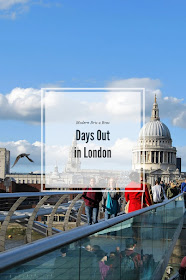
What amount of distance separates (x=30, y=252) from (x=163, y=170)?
131 metres

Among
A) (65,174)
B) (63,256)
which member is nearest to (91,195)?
(63,256)

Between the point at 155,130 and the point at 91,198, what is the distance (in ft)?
436

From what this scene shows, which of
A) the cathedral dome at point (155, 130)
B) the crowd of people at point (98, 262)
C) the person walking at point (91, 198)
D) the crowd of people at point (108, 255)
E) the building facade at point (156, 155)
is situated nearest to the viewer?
the crowd of people at point (98, 262)

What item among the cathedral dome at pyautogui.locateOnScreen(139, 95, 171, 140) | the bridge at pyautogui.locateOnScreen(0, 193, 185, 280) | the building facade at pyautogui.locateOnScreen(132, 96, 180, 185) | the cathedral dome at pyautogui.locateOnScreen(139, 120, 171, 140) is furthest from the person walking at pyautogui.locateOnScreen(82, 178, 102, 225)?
the cathedral dome at pyautogui.locateOnScreen(139, 120, 171, 140)

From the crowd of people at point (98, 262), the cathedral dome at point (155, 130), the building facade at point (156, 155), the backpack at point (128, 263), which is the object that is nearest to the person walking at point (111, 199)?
the crowd of people at point (98, 262)

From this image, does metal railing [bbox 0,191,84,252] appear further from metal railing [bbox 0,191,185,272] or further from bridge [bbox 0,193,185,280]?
metal railing [bbox 0,191,185,272]

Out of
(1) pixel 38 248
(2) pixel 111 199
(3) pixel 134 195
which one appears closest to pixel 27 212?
(2) pixel 111 199

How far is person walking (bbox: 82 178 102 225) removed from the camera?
8.47 meters

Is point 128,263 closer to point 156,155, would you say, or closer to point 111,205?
point 111,205

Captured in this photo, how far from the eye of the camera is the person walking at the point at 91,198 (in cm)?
847

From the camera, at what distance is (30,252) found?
2.21m

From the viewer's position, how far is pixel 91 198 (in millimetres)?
8555

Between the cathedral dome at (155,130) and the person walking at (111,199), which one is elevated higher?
the cathedral dome at (155,130)

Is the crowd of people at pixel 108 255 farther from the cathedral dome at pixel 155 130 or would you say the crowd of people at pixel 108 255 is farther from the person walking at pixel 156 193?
the cathedral dome at pixel 155 130
